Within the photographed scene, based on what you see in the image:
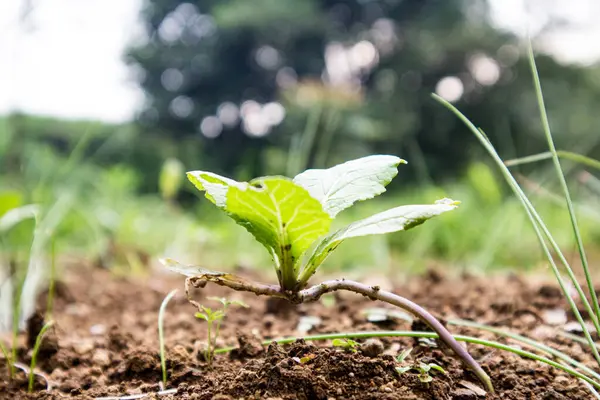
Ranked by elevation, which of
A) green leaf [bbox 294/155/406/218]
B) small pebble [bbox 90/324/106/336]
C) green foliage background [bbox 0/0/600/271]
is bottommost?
small pebble [bbox 90/324/106/336]

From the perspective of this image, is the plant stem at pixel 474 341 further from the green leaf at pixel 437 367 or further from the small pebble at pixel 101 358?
the small pebble at pixel 101 358

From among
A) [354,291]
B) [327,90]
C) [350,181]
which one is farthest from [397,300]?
[327,90]

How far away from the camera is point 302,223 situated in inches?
20.9

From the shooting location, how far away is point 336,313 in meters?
0.98

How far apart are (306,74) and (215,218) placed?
18.8ft

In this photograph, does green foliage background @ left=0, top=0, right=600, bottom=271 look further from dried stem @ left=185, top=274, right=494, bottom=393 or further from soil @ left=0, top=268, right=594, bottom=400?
dried stem @ left=185, top=274, right=494, bottom=393

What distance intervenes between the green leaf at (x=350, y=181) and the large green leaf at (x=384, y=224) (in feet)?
0.09

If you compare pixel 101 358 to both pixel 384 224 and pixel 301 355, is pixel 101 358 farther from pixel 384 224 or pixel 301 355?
pixel 384 224

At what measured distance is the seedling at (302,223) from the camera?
0.51 metres

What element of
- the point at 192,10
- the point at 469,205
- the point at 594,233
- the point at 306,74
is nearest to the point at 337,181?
the point at 469,205

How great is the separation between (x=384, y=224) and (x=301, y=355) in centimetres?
18

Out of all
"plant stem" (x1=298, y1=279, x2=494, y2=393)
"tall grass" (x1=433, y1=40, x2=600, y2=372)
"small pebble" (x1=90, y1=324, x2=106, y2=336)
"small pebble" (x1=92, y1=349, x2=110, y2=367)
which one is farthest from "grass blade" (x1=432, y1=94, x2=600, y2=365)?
"small pebble" (x1=90, y1=324, x2=106, y2=336)

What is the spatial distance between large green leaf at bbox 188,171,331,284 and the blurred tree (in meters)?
5.46

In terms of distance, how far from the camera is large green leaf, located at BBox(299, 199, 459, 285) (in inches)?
20.2
